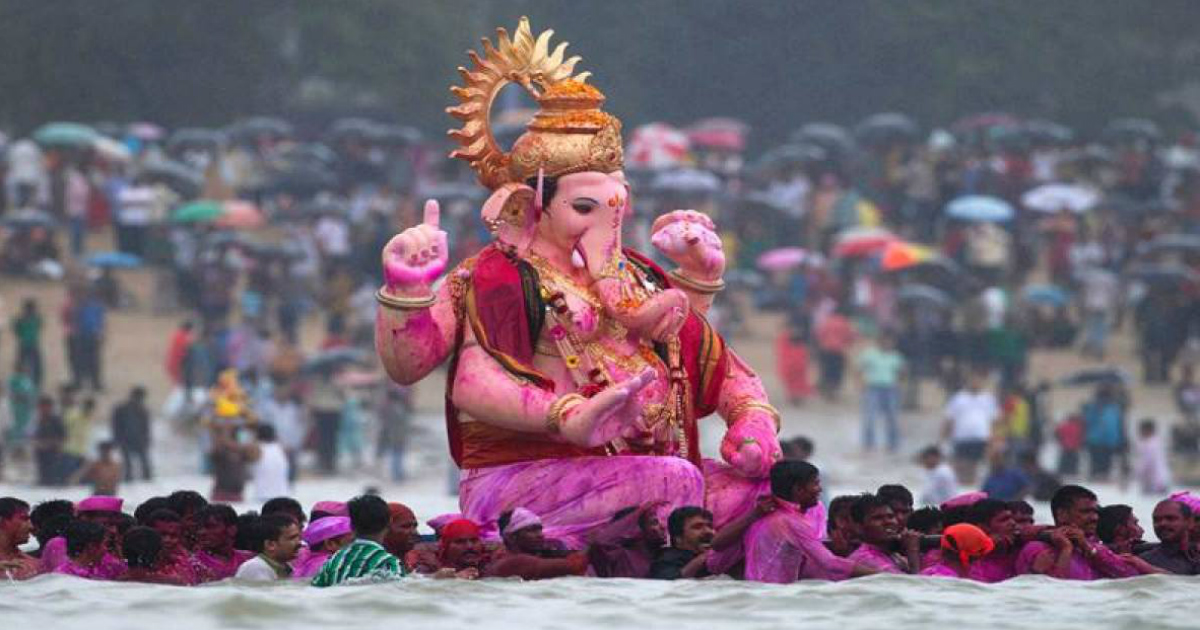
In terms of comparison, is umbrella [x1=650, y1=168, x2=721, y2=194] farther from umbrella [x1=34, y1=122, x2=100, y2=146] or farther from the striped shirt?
the striped shirt

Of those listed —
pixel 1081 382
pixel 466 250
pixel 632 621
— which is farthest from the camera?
pixel 466 250

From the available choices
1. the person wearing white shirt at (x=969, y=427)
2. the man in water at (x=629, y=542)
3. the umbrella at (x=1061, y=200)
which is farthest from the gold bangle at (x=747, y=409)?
the umbrella at (x=1061, y=200)

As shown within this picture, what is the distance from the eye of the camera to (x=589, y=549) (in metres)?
12.8

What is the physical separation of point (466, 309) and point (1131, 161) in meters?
26.4

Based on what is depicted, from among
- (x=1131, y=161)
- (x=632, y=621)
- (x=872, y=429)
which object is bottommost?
(x=632, y=621)

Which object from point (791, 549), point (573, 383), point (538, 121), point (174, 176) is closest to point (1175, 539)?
point (791, 549)

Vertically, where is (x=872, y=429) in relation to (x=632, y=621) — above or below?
above

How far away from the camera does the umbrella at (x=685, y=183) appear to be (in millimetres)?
36500

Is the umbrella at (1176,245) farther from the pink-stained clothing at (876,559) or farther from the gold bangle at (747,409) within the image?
the pink-stained clothing at (876,559)

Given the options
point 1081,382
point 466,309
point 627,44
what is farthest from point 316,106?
point 466,309

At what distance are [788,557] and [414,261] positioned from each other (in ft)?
6.44

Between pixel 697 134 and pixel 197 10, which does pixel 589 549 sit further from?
pixel 197 10

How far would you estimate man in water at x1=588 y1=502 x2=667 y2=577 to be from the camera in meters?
12.8

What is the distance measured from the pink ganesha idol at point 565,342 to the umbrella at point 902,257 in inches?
784
